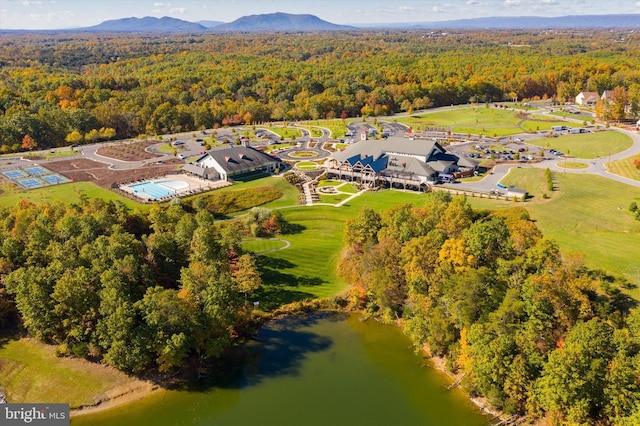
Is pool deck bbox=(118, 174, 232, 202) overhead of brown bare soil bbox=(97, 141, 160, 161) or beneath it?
beneath

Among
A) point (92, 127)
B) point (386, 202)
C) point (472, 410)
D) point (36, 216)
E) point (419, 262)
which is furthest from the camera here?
point (92, 127)

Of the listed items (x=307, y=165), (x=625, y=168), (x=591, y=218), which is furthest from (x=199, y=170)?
(x=625, y=168)

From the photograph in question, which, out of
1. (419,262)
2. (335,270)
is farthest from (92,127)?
(419,262)

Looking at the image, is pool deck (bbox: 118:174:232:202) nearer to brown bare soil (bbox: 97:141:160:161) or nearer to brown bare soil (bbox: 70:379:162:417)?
brown bare soil (bbox: 97:141:160:161)

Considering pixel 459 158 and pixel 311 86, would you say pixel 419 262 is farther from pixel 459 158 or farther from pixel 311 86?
pixel 311 86

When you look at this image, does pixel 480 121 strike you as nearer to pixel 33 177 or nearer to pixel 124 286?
pixel 33 177

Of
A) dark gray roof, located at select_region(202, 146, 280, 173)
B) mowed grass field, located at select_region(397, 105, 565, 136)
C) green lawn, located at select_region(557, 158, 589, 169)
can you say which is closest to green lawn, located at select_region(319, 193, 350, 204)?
dark gray roof, located at select_region(202, 146, 280, 173)
